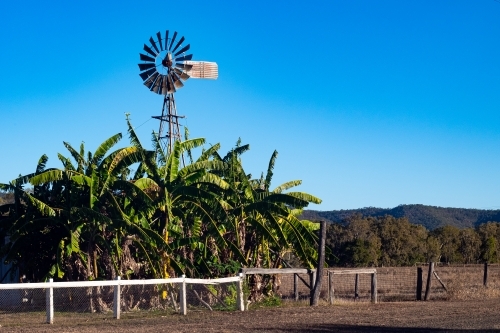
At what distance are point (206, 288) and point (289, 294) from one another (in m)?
9.08

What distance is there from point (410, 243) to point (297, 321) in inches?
1638

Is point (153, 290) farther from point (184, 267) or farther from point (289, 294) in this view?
point (289, 294)

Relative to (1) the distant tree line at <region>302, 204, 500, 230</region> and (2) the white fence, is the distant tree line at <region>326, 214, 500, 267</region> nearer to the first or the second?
(2) the white fence

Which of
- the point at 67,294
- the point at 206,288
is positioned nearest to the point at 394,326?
the point at 206,288

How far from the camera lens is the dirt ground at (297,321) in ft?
53.9

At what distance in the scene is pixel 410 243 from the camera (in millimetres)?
58000

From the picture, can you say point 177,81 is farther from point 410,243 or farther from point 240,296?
point 410,243

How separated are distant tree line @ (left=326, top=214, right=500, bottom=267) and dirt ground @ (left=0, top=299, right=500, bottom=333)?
104 feet

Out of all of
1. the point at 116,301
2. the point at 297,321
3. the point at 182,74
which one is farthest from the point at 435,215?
the point at 116,301

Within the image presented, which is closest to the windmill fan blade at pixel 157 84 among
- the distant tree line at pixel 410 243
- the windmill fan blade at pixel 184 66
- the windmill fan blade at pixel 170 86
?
the windmill fan blade at pixel 170 86

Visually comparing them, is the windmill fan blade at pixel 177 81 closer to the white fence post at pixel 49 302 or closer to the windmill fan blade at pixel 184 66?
the windmill fan blade at pixel 184 66

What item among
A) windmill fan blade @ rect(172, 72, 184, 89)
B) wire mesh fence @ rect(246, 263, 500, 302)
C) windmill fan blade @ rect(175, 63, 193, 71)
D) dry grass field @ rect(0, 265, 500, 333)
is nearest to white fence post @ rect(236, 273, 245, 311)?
dry grass field @ rect(0, 265, 500, 333)

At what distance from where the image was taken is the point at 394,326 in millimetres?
17078

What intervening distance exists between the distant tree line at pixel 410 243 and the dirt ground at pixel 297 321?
1251 inches
